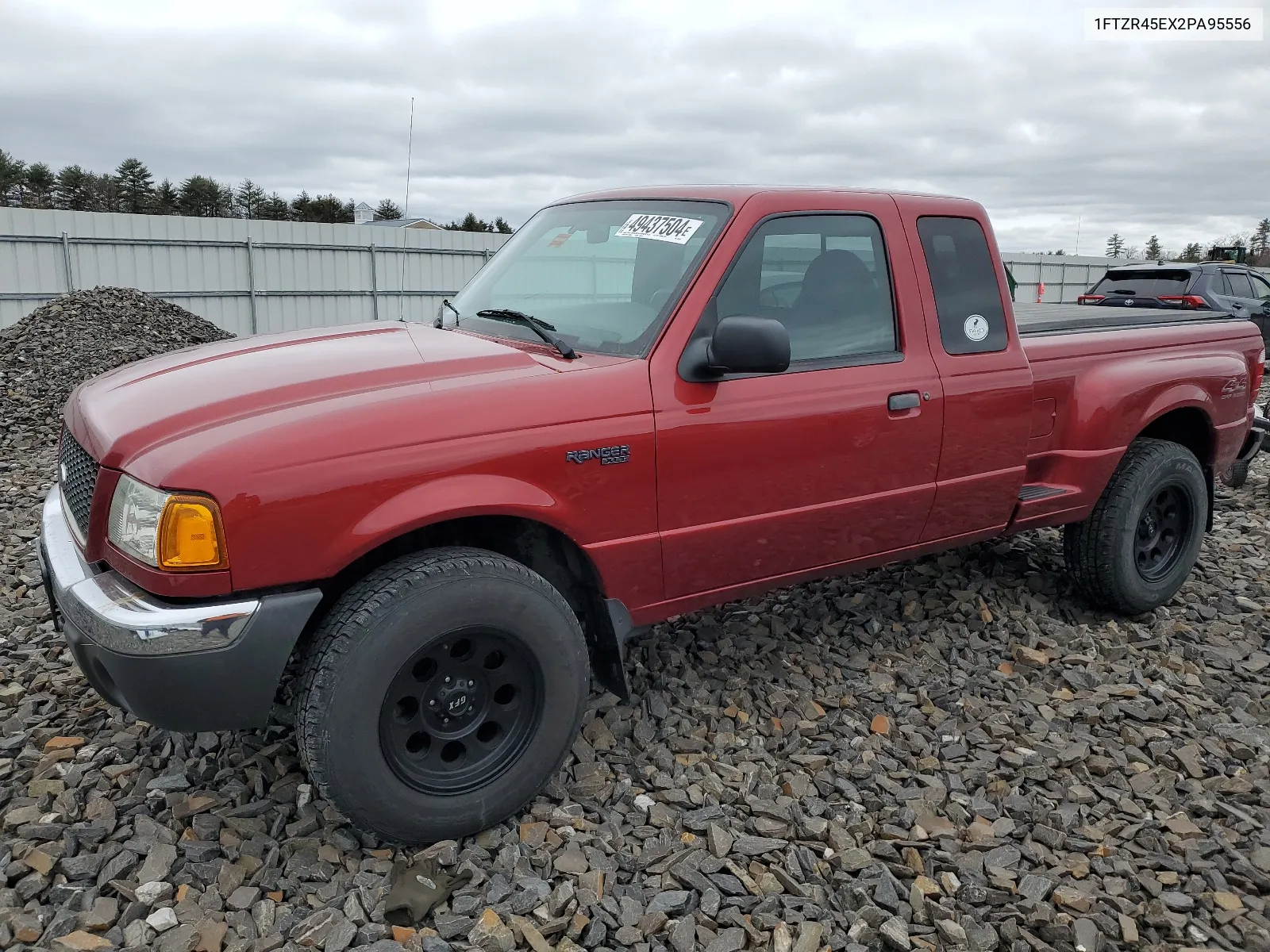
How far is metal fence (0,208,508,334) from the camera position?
16.2 m

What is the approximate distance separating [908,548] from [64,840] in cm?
309

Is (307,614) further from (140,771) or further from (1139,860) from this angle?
(1139,860)

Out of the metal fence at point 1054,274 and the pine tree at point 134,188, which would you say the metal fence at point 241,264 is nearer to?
the metal fence at point 1054,274

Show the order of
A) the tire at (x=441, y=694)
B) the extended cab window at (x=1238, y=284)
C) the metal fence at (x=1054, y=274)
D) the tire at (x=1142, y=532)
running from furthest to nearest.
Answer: the metal fence at (x=1054, y=274) < the extended cab window at (x=1238, y=284) < the tire at (x=1142, y=532) < the tire at (x=441, y=694)

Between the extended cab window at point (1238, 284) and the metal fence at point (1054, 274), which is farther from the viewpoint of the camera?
the metal fence at point (1054, 274)

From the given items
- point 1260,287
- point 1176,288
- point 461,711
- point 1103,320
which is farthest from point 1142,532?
point 1260,287

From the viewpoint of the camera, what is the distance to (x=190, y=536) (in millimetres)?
2385

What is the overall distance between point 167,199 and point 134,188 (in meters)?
5.21

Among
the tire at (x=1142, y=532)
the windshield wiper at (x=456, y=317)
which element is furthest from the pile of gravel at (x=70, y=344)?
the tire at (x=1142, y=532)

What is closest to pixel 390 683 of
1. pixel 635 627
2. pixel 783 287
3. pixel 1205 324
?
pixel 635 627

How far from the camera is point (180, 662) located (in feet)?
7.88

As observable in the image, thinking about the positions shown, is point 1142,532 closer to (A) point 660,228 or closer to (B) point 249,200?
(A) point 660,228

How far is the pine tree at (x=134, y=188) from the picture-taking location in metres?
44.2

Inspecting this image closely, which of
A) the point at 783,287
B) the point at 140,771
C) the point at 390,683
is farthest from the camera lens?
the point at 783,287
